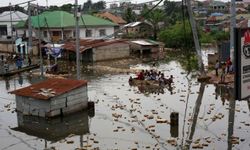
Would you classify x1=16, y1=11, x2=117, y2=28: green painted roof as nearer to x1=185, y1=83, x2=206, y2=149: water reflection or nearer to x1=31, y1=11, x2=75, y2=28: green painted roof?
x1=31, y1=11, x2=75, y2=28: green painted roof

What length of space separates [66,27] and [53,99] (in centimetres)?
4464

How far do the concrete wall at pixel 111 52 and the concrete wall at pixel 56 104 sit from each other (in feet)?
88.8

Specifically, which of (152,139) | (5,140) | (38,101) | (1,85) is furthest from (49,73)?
(152,139)

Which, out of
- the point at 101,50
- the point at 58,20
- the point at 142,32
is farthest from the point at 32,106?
the point at 142,32

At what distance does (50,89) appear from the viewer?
995 inches

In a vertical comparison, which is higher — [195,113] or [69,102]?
[69,102]

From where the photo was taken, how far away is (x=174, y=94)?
30219mm

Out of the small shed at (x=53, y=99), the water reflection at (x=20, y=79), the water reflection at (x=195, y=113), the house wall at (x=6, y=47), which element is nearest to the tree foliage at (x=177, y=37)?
the house wall at (x=6, y=47)

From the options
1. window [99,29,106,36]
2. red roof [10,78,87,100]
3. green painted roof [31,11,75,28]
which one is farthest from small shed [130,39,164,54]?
red roof [10,78,87,100]

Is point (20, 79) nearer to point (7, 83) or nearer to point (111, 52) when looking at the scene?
point (7, 83)

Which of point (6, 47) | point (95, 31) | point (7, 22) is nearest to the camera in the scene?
point (6, 47)

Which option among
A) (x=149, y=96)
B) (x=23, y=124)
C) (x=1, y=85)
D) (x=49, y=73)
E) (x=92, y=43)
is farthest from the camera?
(x=92, y=43)

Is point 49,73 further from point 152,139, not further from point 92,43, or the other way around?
point 152,139

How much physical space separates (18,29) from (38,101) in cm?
5953
